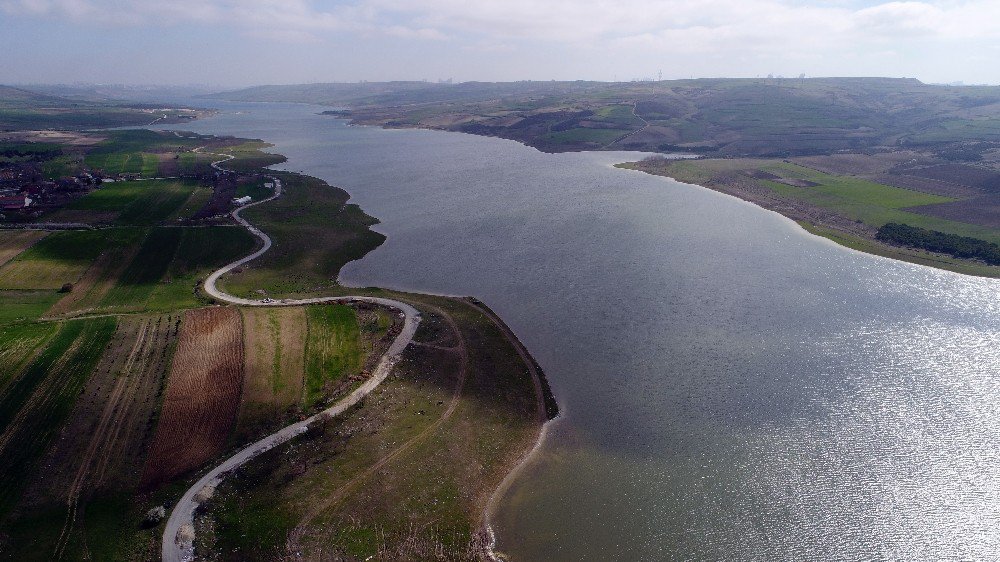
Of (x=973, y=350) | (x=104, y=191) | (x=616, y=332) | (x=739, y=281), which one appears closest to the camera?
(x=973, y=350)

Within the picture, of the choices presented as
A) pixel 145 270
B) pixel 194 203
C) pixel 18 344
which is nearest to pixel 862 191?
pixel 145 270

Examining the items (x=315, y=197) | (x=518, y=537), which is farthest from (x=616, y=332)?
(x=315, y=197)

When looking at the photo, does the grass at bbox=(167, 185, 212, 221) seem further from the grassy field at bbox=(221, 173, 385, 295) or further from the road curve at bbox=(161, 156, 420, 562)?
the road curve at bbox=(161, 156, 420, 562)

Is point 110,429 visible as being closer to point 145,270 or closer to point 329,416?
point 329,416

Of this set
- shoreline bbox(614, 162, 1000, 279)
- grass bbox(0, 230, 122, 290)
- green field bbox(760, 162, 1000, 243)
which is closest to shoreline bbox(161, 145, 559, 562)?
grass bbox(0, 230, 122, 290)

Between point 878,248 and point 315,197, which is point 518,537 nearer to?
point 878,248

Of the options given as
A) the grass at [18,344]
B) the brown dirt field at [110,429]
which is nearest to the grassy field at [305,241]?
the brown dirt field at [110,429]
